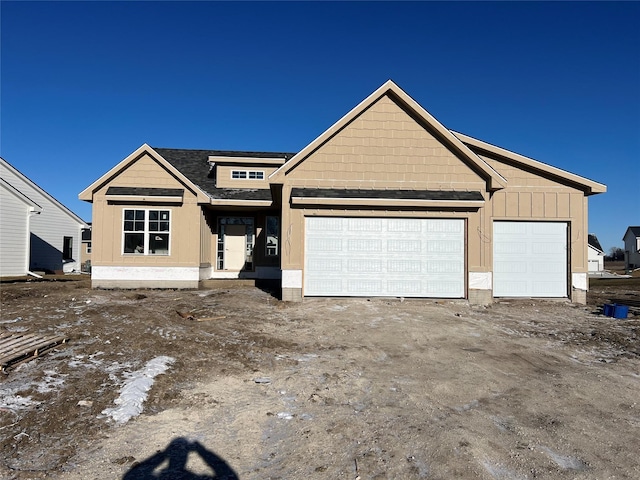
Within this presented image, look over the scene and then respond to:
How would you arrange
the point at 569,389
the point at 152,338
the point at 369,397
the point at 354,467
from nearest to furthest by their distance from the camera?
the point at 354,467, the point at 369,397, the point at 569,389, the point at 152,338

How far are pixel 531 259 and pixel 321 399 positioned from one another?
420 inches

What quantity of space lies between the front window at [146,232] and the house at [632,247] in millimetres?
58386

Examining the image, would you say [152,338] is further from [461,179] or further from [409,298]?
[461,179]

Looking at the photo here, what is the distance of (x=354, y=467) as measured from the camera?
11.4ft

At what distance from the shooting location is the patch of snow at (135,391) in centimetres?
446

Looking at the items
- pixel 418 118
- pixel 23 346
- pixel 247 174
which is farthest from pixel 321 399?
pixel 247 174

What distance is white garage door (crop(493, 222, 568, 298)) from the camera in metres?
12.9

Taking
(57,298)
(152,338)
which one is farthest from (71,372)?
(57,298)

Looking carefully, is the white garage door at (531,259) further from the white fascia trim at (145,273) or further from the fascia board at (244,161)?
the white fascia trim at (145,273)

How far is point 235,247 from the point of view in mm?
17828

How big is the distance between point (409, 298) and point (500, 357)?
5027mm

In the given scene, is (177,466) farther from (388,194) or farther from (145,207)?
(145,207)

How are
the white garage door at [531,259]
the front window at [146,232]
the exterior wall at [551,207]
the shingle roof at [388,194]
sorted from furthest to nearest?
the front window at [146,232] < the white garage door at [531,259] < the exterior wall at [551,207] < the shingle roof at [388,194]

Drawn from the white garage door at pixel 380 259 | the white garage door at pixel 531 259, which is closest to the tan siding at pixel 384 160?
the white garage door at pixel 380 259
